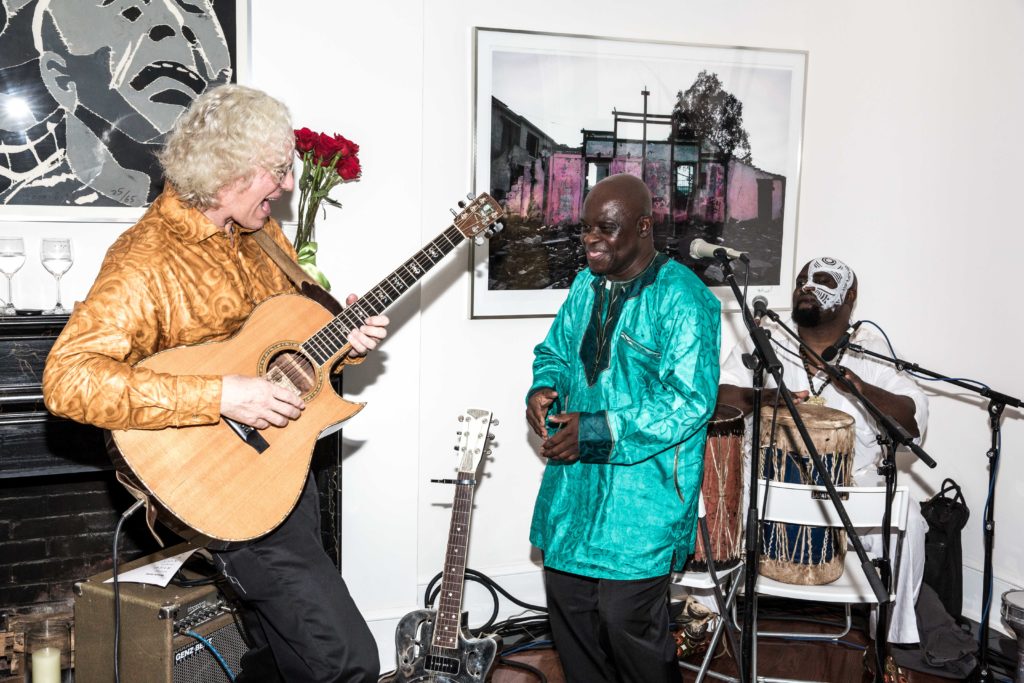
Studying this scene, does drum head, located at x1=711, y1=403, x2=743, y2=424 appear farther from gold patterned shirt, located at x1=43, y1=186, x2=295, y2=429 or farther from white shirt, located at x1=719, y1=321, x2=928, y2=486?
gold patterned shirt, located at x1=43, y1=186, x2=295, y2=429

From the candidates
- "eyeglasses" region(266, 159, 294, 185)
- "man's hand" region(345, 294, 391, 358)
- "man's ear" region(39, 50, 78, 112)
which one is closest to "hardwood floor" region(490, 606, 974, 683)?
"man's hand" region(345, 294, 391, 358)

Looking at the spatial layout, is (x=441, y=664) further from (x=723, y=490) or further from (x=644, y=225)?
(x=644, y=225)

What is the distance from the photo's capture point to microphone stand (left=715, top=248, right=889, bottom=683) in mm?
2297

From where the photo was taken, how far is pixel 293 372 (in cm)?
243

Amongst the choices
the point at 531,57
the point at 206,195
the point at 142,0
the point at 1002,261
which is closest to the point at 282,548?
the point at 206,195

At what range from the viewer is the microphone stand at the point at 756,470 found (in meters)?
2.30

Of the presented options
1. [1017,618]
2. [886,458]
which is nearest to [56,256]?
[886,458]

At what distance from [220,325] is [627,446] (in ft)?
3.59

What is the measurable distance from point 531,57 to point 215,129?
1.69 m

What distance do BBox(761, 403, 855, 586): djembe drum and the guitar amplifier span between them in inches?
71.8

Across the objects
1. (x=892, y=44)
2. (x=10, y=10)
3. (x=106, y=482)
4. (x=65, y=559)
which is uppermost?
(x=892, y=44)

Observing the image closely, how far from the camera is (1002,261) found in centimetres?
382

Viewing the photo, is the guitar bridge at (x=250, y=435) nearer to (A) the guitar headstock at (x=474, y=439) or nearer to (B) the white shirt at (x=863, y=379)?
(A) the guitar headstock at (x=474, y=439)

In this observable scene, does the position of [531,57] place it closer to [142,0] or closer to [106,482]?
[142,0]
